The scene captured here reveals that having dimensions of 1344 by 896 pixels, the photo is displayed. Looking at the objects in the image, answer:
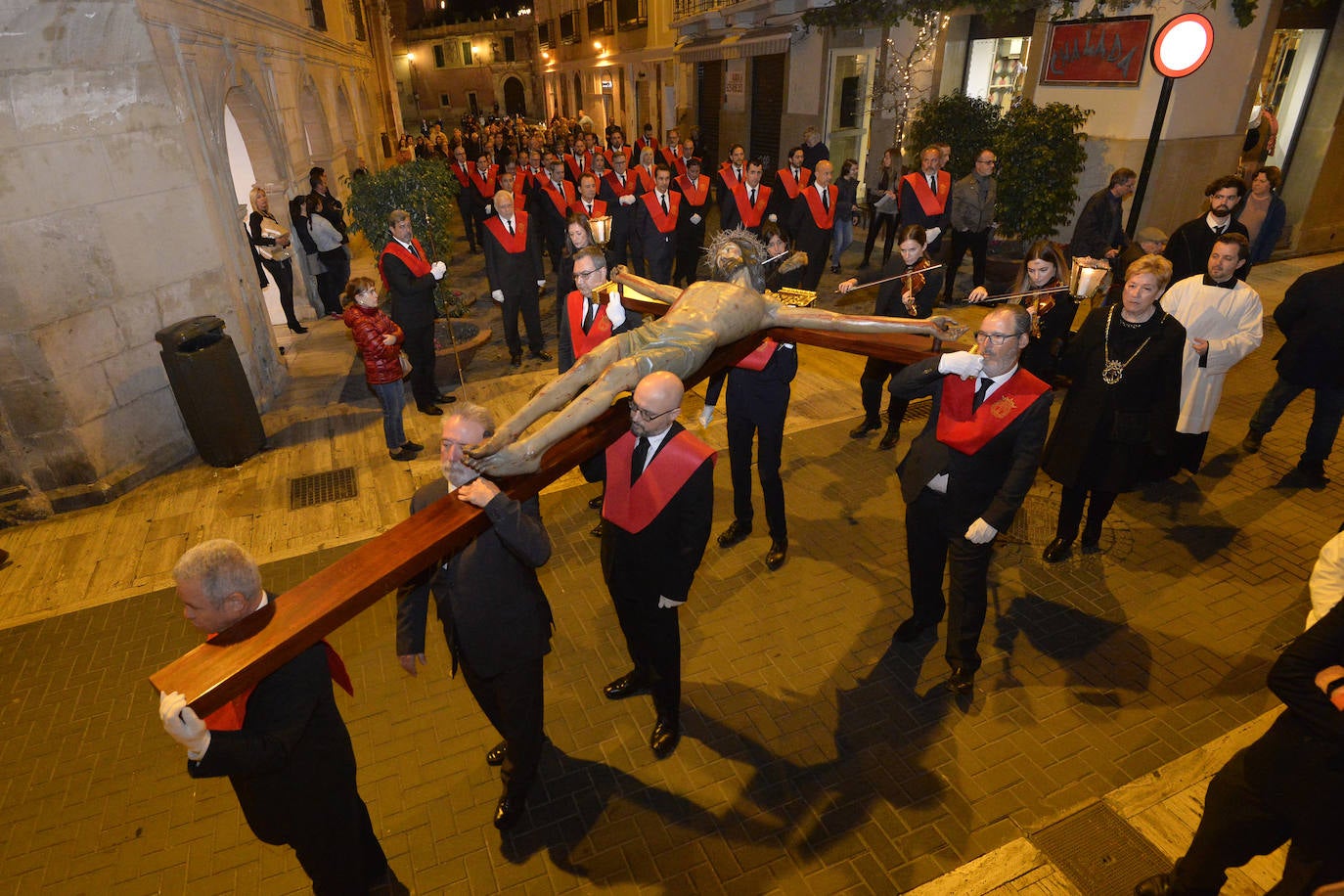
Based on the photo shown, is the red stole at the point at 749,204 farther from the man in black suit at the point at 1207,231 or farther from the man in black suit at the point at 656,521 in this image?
the man in black suit at the point at 656,521

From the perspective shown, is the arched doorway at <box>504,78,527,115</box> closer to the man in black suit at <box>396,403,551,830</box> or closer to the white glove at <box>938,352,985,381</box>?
the white glove at <box>938,352,985,381</box>

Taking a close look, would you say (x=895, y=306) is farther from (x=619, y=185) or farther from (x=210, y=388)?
(x=619, y=185)

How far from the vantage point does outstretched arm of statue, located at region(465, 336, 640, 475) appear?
2.50m

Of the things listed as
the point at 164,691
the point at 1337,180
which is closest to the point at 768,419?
the point at 164,691

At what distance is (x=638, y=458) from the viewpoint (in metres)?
3.35

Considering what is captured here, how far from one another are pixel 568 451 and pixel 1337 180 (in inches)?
653

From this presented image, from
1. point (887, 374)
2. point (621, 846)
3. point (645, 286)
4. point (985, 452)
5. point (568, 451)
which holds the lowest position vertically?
point (621, 846)

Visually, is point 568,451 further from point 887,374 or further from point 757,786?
point 887,374

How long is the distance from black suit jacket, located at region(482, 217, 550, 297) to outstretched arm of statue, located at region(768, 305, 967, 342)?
5626 mm

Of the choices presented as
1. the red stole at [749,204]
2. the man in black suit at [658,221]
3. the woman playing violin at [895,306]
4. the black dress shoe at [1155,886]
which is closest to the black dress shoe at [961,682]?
the black dress shoe at [1155,886]

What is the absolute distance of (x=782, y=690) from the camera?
13.8 ft

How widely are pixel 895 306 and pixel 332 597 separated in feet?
18.1

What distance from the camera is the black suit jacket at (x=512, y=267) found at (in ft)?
27.7

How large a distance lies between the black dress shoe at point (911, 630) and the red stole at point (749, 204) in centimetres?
747
